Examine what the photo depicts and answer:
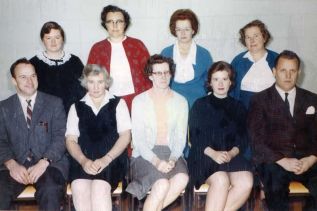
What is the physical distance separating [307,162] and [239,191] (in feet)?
1.59

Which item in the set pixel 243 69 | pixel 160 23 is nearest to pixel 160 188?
pixel 243 69

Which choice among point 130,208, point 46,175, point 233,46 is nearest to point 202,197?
point 130,208

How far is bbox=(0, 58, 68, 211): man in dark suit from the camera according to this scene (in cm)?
227

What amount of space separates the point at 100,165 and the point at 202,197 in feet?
2.21

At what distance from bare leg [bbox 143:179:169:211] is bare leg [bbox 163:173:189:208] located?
0.05 meters

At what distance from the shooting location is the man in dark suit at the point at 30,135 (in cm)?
227

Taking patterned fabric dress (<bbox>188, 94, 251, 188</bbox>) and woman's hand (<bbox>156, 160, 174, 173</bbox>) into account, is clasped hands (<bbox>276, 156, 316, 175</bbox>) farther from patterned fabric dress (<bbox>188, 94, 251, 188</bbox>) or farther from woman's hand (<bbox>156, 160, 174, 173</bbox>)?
woman's hand (<bbox>156, 160, 174, 173</bbox>)

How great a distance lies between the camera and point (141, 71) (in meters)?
2.81

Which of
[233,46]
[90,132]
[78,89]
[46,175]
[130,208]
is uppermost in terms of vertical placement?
[233,46]

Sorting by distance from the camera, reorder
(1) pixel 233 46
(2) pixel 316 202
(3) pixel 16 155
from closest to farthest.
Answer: (2) pixel 316 202 < (3) pixel 16 155 < (1) pixel 233 46

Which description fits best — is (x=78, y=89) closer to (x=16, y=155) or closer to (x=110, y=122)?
(x=110, y=122)

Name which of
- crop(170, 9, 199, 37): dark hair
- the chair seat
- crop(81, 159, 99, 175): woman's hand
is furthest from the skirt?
crop(170, 9, 199, 37): dark hair

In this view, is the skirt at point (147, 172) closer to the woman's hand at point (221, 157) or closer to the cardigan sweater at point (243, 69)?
the woman's hand at point (221, 157)

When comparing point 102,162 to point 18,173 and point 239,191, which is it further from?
point 239,191
